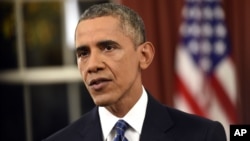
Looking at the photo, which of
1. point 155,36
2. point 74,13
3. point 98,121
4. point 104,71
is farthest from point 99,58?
point 74,13

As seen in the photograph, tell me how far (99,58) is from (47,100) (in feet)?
7.25

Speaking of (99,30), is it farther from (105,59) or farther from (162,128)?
(162,128)

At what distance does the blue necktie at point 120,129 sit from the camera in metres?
1.43

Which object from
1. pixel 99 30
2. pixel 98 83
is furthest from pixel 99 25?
pixel 98 83

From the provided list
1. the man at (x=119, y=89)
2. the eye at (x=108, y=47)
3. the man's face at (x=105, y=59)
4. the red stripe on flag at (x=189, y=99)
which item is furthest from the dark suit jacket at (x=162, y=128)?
the red stripe on flag at (x=189, y=99)

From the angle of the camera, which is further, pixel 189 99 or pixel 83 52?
pixel 189 99

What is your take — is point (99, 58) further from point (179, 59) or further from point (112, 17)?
point (179, 59)

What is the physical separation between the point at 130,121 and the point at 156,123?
0.24ft

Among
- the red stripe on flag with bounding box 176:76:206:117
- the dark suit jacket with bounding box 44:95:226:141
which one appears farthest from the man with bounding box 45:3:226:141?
the red stripe on flag with bounding box 176:76:206:117

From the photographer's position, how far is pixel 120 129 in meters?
1.44

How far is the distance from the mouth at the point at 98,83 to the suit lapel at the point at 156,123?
17 cm

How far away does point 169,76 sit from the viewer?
3.12 m

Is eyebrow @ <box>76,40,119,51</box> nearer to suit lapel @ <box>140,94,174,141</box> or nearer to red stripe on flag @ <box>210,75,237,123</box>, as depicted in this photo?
suit lapel @ <box>140,94,174,141</box>

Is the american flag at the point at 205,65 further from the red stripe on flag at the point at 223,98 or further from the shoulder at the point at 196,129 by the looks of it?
the shoulder at the point at 196,129
